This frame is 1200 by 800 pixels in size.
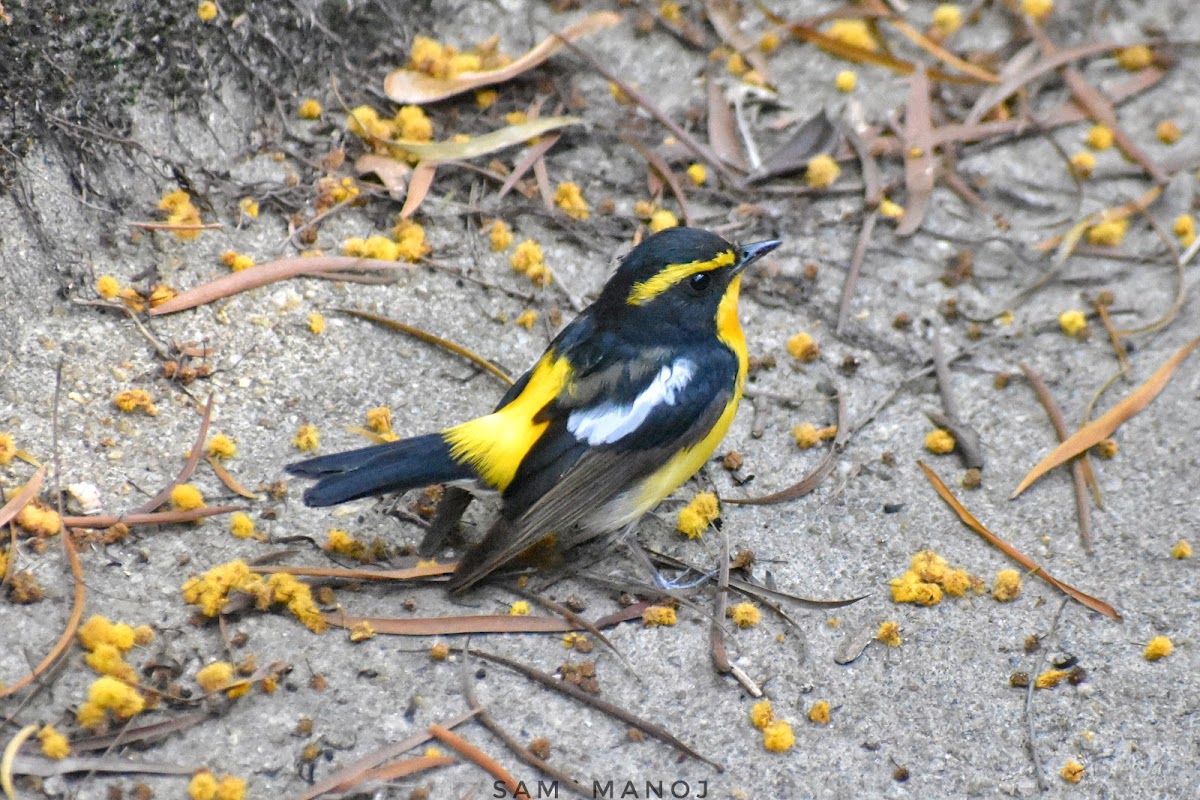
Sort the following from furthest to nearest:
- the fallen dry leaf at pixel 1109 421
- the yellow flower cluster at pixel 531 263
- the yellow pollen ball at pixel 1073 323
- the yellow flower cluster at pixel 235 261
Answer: the yellow pollen ball at pixel 1073 323 < the yellow flower cluster at pixel 531 263 < the yellow flower cluster at pixel 235 261 < the fallen dry leaf at pixel 1109 421

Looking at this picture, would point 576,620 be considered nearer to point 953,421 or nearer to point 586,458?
point 586,458

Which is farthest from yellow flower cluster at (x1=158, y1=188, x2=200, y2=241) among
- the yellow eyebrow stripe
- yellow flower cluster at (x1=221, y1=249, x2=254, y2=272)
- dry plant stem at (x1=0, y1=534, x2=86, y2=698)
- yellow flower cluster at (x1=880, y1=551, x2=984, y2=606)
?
yellow flower cluster at (x1=880, y1=551, x2=984, y2=606)

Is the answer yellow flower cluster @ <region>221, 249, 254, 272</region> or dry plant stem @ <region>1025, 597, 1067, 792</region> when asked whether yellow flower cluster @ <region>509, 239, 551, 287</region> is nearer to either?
yellow flower cluster @ <region>221, 249, 254, 272</region>

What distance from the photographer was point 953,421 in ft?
16.3

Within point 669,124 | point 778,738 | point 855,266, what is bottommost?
point 778,738

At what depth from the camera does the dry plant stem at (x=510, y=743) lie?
3584 millimetres

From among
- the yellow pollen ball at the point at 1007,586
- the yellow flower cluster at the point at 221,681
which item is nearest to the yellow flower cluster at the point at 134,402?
the yellow flower cluster at the point at 221,681

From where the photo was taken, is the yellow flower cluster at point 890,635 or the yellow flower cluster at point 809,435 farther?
the yellow flower cluster at point 809,435

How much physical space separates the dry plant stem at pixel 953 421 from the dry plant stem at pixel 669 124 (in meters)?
1.27

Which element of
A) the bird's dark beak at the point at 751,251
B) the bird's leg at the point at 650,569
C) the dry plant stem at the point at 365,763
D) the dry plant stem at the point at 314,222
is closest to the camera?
the dry plant stem at the point at 365,763

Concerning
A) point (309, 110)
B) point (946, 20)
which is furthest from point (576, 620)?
point (946, 20)

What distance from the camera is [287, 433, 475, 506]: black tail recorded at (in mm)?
3818

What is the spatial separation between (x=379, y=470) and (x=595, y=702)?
0.99m

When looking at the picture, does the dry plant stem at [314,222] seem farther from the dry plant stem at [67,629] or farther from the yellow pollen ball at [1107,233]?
the yellow pollen ball at [1107,233]
